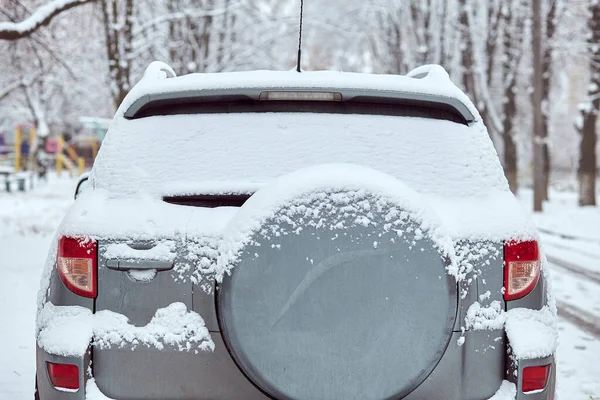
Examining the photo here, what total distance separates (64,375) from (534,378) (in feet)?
5.34

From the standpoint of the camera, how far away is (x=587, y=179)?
20.8m

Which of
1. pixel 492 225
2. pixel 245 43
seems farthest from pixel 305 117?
pixel 245 43

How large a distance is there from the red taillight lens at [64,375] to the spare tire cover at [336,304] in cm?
57

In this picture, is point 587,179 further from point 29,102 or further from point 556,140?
point 556,140

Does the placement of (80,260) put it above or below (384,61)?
below

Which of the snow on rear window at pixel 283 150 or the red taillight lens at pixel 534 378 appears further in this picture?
the snow on rear window at pixel 283 150

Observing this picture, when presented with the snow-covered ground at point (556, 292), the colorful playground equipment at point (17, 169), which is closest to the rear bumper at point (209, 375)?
the snow-covered ground at point (556, 292)

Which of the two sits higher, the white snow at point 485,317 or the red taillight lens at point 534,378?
the white snow at point 485,317

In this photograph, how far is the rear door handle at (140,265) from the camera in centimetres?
225

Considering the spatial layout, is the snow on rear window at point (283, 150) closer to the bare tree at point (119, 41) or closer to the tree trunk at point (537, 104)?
the bare tree at point (119, 41)

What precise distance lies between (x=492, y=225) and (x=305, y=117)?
801 millimetres

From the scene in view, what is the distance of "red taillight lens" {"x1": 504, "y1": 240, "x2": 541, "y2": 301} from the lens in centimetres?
233

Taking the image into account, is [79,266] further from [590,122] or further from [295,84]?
[590,122]

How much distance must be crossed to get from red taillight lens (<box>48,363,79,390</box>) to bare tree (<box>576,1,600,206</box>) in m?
20.4
